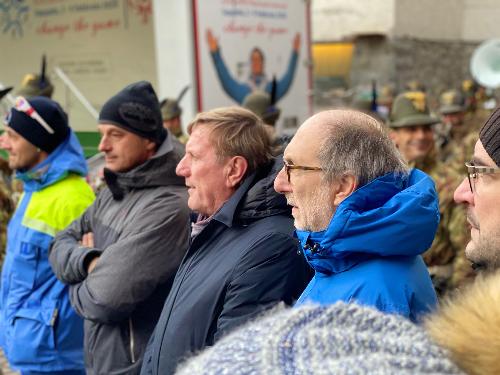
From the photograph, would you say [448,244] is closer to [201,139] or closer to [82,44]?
[201,139]

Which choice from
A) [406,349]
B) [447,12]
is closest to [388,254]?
[406,349]

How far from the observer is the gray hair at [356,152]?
1.97 meters

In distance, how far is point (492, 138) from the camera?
5.74 ft

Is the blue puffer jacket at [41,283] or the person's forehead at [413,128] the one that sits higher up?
the person's forehead at [413,128]

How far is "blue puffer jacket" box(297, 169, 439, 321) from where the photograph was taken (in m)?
1.81

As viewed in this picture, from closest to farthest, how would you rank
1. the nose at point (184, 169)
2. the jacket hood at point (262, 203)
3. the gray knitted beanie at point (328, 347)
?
the gray knitted beanie at point (328, 347) < the jacket hood at point (262, 203) < the nose at point (184, 169)

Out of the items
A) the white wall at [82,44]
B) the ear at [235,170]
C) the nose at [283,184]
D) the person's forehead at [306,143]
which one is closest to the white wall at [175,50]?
the white wall at [82,44]

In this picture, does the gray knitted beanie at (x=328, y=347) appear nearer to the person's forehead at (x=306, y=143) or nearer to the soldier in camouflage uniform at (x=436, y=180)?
the person's forehead at (x=306, y=143)

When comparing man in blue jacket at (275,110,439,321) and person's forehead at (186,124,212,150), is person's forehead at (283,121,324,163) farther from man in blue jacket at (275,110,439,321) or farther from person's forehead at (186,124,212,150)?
person's forehead at (186,124,212,150)

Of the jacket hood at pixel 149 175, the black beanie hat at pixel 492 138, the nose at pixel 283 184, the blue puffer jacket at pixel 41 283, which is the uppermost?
the black beanie hat at pixel 492 138

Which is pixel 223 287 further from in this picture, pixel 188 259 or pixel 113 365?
pixel 113 365

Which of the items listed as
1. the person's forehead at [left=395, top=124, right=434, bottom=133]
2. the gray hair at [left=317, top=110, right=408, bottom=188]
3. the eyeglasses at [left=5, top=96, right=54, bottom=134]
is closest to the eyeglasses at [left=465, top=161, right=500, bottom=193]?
the gray hair at [left=317, top=110, right=408, bottom=188]

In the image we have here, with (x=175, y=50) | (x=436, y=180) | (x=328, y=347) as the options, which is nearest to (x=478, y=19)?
(x=175, y=50)

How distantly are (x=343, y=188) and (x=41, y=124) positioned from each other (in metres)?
2.39
